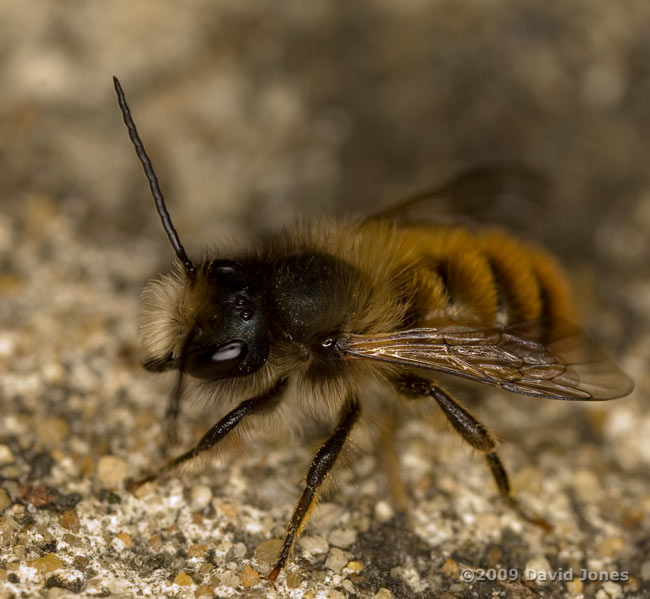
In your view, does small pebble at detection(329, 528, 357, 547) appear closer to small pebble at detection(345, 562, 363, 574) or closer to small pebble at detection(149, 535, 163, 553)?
small pebble at detection(345, 562, 363, 574)

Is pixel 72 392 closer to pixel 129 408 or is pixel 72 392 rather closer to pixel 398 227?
pixel 129 408

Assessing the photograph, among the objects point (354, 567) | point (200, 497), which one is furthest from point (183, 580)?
point (354, 567)

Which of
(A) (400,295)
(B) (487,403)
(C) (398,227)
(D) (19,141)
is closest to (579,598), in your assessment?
(B) (487,403)

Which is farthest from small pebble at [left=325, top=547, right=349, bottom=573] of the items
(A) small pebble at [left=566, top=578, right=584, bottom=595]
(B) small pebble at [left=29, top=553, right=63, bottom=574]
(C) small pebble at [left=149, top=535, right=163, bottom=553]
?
(B) small pebble at [left=29, top=553, right=63, bottom=574]

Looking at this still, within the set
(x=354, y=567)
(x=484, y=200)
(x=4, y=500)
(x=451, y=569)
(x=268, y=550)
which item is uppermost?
(x=484, y=200)

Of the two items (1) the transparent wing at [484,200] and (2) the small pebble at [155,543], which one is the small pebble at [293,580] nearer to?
(2) the small pebble at [155,543]

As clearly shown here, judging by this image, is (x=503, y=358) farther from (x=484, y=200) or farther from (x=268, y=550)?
(x=484, y=200)

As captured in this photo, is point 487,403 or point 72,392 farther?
point 487,403
